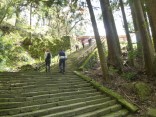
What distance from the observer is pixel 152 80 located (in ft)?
46.9

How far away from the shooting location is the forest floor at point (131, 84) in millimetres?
11914

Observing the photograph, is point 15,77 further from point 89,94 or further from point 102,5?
point 102,5

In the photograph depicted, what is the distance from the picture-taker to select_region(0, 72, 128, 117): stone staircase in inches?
368

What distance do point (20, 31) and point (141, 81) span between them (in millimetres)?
16880

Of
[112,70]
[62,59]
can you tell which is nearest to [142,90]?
[112,70]

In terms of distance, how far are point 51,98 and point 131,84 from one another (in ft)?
15.4

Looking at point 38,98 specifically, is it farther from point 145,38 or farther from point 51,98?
point 145,38

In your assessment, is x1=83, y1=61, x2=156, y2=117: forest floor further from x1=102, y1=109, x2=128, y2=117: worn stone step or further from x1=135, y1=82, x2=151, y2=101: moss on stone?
x1=102, y1=109, x2=128, y2=117: worn stone step

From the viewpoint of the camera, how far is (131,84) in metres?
13.5

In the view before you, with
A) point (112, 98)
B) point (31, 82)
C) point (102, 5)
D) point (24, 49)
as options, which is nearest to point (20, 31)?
point (24, 49)

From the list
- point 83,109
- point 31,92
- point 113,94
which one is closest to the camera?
point 83,109

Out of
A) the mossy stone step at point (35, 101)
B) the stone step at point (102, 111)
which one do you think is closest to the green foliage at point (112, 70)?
the mossy stone step at point (35, 101)

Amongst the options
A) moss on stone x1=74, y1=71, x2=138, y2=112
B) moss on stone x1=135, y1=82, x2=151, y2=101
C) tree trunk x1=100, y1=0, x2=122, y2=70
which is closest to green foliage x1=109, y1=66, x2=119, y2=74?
tree trunk x1=100, y1=0, x2=122, y2=70

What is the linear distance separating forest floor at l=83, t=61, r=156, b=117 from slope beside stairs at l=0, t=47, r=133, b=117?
2.46 feet
